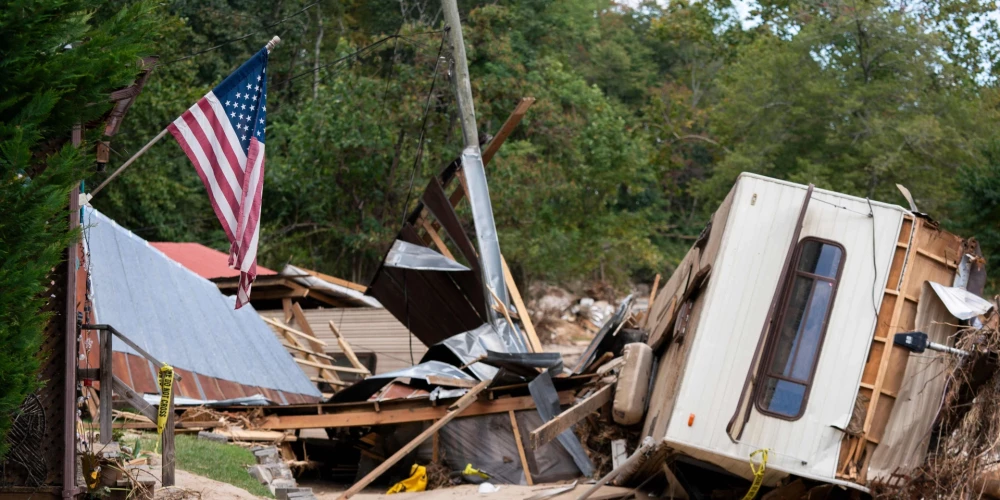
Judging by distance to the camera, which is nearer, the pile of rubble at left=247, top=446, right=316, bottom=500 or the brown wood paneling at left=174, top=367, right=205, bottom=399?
the pile of rubble at left=247, top=446, right=316, bottom=500

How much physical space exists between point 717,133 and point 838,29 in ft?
28.9

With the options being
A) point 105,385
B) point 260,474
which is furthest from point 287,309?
point 105,385

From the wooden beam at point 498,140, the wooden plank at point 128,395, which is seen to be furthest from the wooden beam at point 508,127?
the wooden plank at point 128,395

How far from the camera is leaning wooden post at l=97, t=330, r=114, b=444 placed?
8.26 metres

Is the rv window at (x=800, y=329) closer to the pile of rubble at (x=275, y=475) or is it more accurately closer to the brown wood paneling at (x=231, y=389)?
the pile of rubble at (x=275, y=475)

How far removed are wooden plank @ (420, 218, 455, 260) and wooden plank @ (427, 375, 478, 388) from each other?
288 cm

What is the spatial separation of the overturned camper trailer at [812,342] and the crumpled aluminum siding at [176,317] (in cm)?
725

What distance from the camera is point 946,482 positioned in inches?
415

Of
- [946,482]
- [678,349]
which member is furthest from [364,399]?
[946,482]

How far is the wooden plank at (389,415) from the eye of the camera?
14609 millimetres

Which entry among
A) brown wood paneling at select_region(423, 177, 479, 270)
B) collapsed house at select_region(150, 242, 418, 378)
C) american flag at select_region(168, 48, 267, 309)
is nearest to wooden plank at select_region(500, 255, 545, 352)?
brown wood paneling at select_region(423, 177, 479, 270)

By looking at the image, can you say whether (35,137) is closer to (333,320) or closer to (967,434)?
(967,434)

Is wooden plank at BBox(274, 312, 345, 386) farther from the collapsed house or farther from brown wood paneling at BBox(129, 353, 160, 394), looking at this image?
brown wood paneling at BBox(129, 353, 160, 394)

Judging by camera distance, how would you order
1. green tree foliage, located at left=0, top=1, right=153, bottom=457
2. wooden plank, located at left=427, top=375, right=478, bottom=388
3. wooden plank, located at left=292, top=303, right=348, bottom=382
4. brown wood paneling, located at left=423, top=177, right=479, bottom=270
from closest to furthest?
1. green tree foliage, located at left=0, top=1, right=153, bottom=457
2. wooden plank, located at left=427, top=375, right=478, bottom=388
3. brown wood paneling, located at left=423, top=177, right=479, bottom=270
4. wooden plank, located at left=292, top=303, right=348, bottom=382
